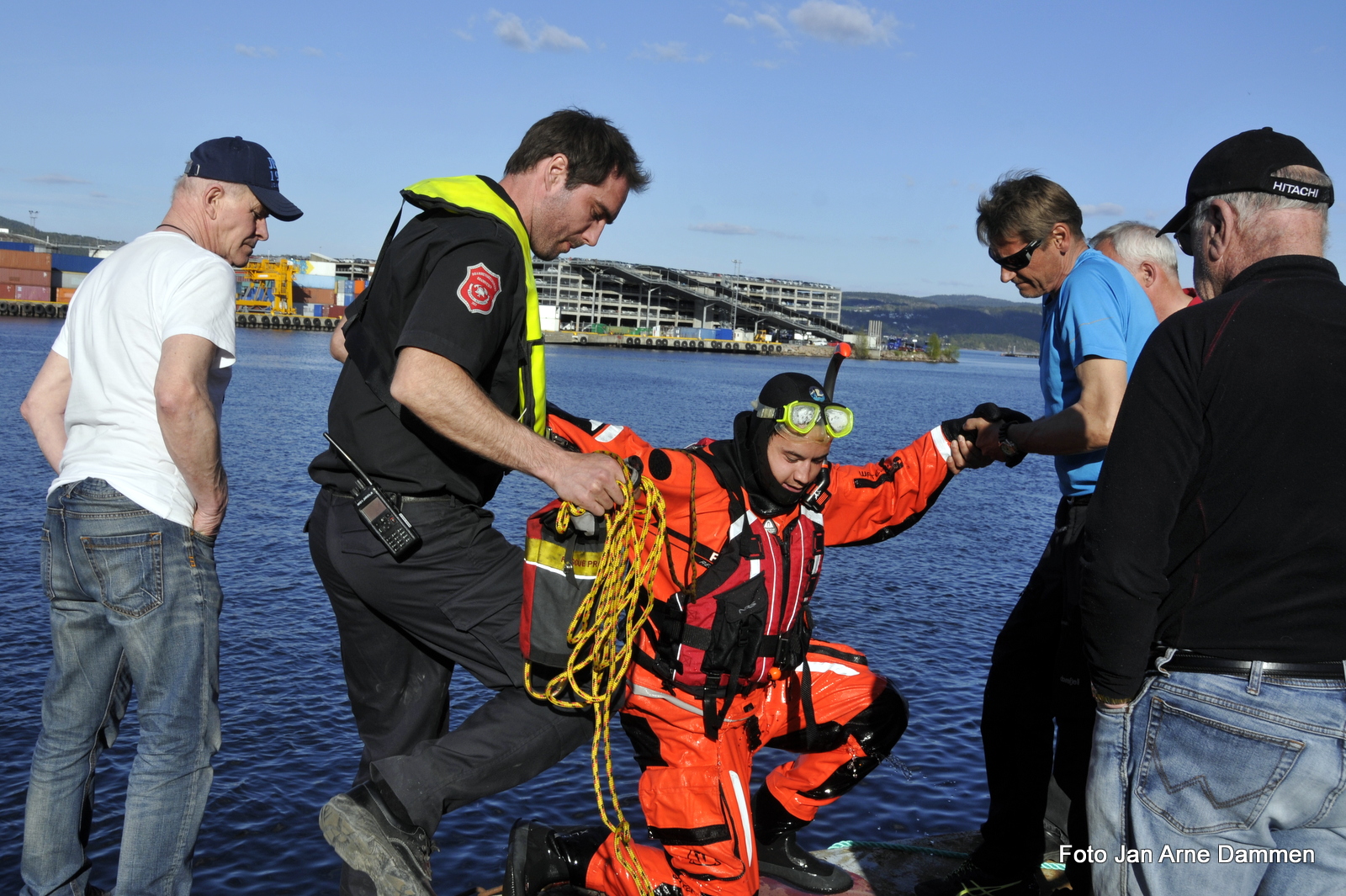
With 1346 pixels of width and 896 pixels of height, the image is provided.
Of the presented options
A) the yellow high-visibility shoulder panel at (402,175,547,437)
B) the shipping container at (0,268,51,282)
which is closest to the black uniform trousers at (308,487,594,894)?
the yellow high-visibility shoulder panel at (402,175,547,437)

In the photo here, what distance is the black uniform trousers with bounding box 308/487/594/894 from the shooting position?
9.66 feet

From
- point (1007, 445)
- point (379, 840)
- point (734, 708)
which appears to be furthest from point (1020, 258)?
point (379, 840)

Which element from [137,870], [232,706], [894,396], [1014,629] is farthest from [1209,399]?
[894,396]

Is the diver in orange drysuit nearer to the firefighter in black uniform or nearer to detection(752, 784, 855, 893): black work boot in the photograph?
detection(752, 784, 855, 893): black work boot

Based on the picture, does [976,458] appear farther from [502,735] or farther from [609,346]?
[609,346]

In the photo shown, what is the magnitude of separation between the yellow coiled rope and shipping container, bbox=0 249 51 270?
104978mm

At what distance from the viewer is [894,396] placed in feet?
193

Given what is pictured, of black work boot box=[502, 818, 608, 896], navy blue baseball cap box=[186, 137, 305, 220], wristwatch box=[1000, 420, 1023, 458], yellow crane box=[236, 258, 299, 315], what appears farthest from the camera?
yellow crane box=[236, 258, 299, 315]

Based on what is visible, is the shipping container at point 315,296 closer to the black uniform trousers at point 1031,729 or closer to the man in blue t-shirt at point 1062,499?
the man in blue t-shirt at point 1062,499

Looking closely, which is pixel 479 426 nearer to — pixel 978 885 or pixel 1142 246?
pixel 978 885

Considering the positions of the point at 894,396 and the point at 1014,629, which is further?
the point at 894,396

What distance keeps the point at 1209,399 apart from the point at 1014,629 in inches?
77.6

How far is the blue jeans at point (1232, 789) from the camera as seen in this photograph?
7.02 feet

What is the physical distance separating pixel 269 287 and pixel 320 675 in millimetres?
106896
